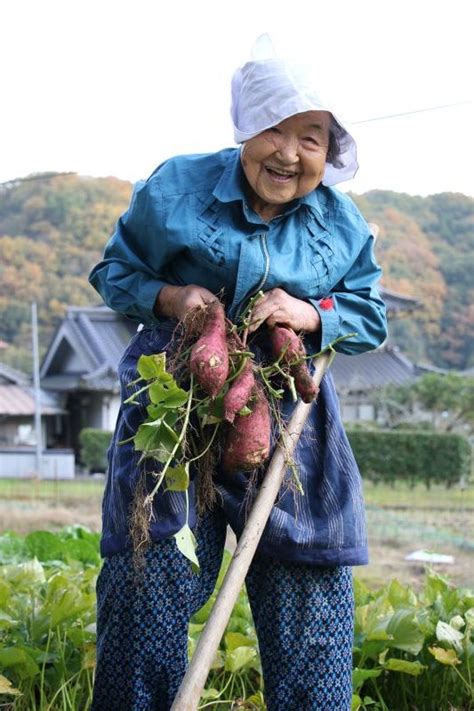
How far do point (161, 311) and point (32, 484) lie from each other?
9.71ft

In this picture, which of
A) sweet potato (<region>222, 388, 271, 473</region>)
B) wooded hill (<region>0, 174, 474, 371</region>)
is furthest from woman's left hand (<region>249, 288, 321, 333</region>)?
wooded hill (<region>0, 174, 474, 371</region>)

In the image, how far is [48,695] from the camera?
6.31 feet

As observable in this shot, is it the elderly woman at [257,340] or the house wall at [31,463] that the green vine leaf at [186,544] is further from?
the house wall at [31,463]

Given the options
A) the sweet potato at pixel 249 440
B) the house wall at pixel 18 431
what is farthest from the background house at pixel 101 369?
the sweet potato at pixel 249 440

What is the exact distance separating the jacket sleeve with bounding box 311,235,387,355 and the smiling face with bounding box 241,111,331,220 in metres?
0.17

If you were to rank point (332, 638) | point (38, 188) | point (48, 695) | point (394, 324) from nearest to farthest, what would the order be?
point (332, 638) → point (48, 695) → point (394, 324) → point (38, 188)

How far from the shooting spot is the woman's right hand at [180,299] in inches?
54.6

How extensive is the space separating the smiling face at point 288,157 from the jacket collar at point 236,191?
0.07ft

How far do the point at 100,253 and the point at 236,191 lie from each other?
314 cm

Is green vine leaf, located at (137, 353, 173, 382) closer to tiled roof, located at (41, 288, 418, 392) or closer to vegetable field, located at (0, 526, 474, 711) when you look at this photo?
vegetable field, located at (0, 526, 474, 711)

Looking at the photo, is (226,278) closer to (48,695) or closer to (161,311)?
(161,311)

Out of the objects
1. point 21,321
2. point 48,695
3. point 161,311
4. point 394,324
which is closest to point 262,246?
point 161,311

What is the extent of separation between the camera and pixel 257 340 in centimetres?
147

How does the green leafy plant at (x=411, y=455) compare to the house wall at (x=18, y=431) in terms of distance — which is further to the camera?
the house wall at (x=18, y=431)
